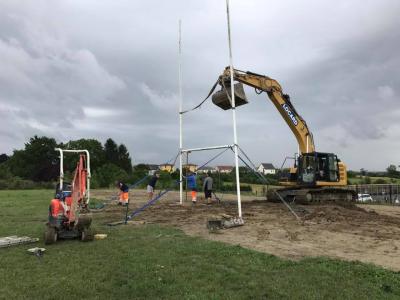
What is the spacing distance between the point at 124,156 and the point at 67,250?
95.0m

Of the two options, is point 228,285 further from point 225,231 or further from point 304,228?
point 304,228

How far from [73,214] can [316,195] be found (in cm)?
1450

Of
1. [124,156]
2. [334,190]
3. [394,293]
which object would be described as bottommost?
[394,293]

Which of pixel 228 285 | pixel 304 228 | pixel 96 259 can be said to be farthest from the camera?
pixel 304 228

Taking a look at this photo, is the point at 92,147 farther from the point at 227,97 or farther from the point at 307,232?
the point at 307,232

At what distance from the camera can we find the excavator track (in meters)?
21.6

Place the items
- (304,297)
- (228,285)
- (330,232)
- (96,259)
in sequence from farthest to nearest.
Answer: (330,232) < (96,259) < (228,285) < (304,297)

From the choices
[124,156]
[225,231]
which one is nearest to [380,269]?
[225,231]

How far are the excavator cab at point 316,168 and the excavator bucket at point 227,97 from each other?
6.55m

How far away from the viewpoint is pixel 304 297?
6.25 meters

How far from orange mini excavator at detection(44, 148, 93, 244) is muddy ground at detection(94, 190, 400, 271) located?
10.3ft

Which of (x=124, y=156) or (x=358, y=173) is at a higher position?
(x=124, y=156)

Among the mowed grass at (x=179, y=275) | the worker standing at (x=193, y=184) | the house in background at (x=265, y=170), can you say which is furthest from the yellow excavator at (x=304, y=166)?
the mowed grass at (x=179, y=275)

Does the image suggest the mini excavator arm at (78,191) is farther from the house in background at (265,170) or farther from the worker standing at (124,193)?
the worker standing at (124,193)
